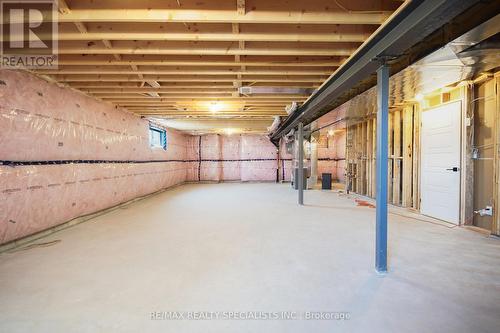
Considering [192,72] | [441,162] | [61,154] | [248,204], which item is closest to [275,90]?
[192,72]

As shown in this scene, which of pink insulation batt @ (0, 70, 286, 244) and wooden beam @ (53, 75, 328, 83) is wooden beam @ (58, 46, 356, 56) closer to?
wooden beam @ (53, 75, 328, 83)

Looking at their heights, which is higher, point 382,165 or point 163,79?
point 163,79

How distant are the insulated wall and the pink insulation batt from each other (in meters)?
0.01

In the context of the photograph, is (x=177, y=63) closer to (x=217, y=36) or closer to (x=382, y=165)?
(x=217, y=36)

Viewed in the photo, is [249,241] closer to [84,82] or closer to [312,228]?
[312,228]

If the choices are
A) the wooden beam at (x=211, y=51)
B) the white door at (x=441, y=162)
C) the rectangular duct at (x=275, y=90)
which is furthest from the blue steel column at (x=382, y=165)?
the white door at (x=441, y=162)

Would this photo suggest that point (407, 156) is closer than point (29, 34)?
No

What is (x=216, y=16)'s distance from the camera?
217 centimetres

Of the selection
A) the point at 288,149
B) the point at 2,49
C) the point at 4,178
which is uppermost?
the point at 2,49

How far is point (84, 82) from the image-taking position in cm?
392

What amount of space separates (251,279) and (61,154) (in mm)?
3674

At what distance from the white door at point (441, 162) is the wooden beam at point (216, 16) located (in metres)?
2.97

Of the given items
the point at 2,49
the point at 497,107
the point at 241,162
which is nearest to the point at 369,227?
the point at 497,107

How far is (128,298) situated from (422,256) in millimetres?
3000
